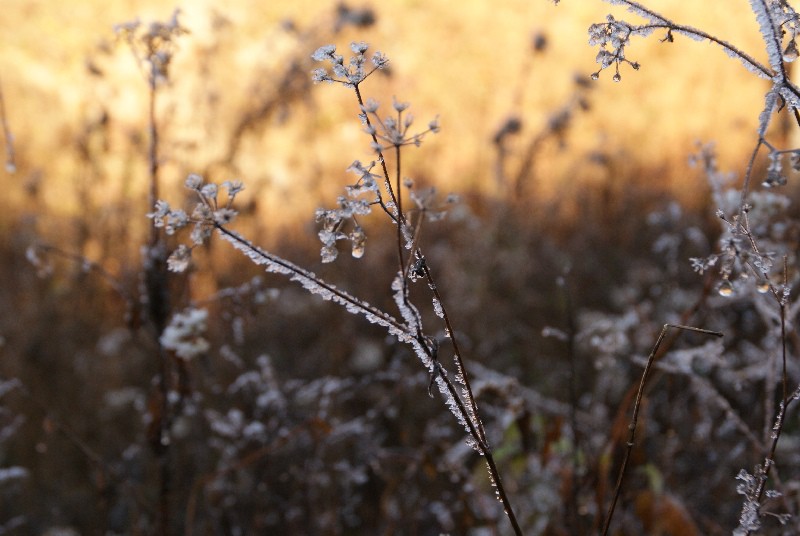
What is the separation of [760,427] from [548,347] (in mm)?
1025

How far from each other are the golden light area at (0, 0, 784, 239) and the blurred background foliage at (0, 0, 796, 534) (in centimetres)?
3

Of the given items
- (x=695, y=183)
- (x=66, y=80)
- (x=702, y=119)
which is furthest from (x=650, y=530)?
(x=66, y=80)

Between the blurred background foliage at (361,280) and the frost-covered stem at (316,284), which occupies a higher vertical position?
the blurred background foliage at (361,280)

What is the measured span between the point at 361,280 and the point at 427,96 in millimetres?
2488

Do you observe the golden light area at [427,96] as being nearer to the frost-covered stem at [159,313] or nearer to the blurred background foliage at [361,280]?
the blurred background foliage at [361,280]

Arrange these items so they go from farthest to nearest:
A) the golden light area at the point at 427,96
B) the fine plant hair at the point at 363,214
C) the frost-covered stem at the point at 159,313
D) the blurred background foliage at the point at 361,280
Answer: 1. the golden light area at the point at 427,96
2. the blurred background foliage at the point at 361,280
3. the frost-covered stem at the point at 159,313
4. the fine plant hair at the point at 363,214

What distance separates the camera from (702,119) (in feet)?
14.4

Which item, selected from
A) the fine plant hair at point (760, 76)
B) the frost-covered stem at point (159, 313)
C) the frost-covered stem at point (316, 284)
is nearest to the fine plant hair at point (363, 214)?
the frost-covered stem at point (316, 284)

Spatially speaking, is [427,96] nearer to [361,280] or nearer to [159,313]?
[361,280]

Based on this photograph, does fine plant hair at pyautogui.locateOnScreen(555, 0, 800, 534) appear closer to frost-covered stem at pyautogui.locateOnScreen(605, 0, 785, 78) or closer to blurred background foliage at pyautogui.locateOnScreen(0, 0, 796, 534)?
frost-covered stem at pyautogui.locateOnScreen(605, 0, 785, 78)

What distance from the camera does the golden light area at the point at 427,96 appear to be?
3.46 m

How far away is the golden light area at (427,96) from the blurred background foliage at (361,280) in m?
0.03

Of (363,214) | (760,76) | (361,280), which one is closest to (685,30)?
(760,76)

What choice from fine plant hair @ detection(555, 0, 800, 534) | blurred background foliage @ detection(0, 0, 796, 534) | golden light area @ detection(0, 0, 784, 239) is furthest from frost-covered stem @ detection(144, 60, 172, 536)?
golden light area @ detection(0, 0, 784, 239)
